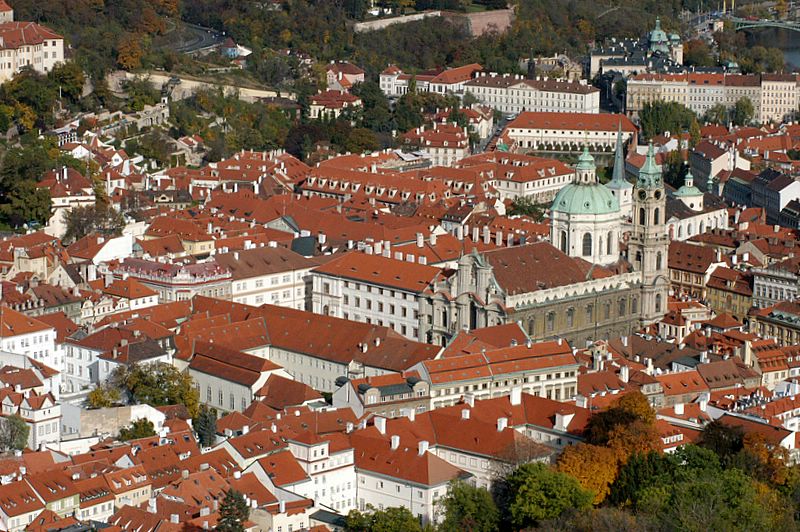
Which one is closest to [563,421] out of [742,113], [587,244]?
[587,244]

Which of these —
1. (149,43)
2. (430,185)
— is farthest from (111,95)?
(430,185)

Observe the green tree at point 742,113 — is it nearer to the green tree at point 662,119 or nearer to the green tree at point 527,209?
the green tree at point 662,119

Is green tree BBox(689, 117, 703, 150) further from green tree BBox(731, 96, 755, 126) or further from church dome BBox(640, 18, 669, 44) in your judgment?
church dome BBox(640, 18, 669, 44)

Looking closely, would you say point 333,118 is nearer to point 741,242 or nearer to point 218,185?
point 218,185

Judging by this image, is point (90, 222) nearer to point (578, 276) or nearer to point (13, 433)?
point (578, 276)

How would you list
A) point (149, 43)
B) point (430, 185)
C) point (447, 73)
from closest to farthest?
point (430, 185) < point (149, 43) < point (447, 73)

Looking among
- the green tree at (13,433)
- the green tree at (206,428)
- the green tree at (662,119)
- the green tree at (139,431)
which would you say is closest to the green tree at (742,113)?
the green tree at (662,119)
